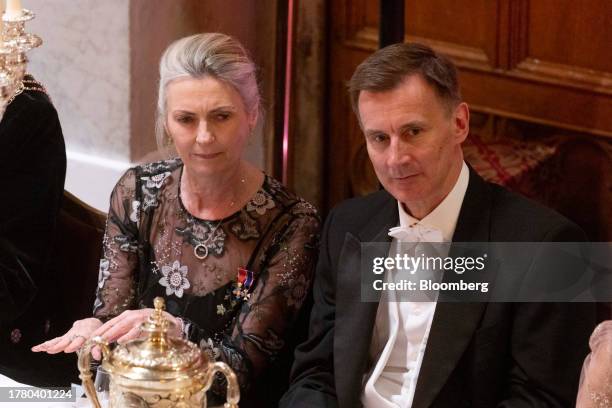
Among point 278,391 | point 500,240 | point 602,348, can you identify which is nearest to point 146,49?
point 278,391

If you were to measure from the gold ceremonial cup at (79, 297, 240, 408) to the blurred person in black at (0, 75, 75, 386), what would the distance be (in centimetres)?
118

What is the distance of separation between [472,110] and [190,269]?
1.22 m

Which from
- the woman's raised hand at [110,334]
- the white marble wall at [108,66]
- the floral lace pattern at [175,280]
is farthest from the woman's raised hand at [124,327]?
the white marble wall at [108,66]

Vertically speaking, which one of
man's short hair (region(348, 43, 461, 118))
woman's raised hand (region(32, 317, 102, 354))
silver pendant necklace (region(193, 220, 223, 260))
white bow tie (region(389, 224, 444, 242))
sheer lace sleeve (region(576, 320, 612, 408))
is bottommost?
woman's raised hand (region(32, 317, 102, 354))

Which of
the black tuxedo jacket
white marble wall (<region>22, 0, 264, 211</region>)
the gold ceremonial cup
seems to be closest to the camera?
the gold ceremonial cup

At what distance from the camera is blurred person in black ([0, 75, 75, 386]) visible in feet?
9.89

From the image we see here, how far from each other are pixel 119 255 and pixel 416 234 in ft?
2.54

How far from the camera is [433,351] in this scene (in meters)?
2.24

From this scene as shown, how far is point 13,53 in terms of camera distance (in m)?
3.02

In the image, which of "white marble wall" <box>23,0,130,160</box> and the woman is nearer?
the woman

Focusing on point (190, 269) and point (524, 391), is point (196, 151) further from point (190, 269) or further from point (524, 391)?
point (524, 391)

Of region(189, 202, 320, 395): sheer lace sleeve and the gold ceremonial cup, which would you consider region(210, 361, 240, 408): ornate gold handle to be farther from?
region(189, 202, 320, 395): sheer lace sleeve

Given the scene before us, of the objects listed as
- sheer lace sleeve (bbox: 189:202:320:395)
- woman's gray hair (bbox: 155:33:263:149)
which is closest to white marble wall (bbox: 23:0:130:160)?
woman's gray hair (bbox: 155:33:263:149)

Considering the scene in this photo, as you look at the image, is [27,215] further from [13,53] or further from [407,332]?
[407,332]
